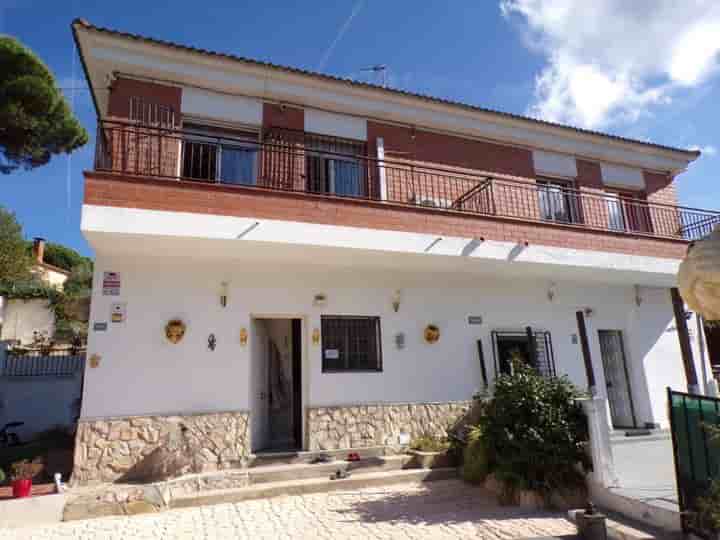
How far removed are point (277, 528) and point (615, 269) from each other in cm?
894

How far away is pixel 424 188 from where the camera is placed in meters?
10.9

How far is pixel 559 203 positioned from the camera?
12578 millimetres

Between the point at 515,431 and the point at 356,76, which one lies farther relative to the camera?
the point at 356,76

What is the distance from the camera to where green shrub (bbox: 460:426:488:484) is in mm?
7418

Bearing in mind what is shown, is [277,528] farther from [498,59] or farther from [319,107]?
[498,59]

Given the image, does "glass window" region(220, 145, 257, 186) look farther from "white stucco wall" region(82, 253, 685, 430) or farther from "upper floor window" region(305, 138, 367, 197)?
"white stucco wall" region(82, 253, 685, 430)

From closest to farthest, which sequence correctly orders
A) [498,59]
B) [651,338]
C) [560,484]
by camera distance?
[560,484]
[498,59]
[651,338]

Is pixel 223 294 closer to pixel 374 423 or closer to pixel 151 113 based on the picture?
pixel 151 113

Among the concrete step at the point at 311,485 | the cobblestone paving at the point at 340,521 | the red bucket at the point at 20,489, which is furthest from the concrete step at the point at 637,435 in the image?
the red bucket at the point at 20,489

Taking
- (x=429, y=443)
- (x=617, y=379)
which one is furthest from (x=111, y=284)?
(x=617, y=379)

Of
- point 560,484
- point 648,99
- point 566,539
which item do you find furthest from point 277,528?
point 648,99

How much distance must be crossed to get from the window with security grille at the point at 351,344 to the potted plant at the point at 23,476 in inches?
190

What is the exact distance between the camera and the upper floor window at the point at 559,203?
483 inches

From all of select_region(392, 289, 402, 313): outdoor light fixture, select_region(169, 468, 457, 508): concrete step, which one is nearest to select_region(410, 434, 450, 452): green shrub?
select_region(169, 468, 457, 508): concrete step
